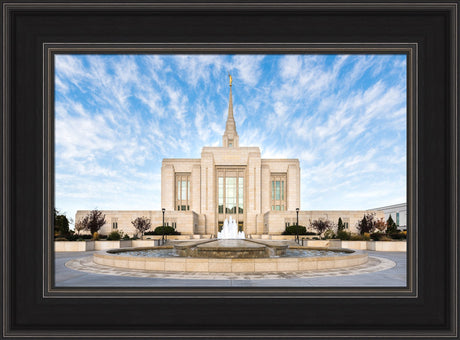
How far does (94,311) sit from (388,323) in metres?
3.98

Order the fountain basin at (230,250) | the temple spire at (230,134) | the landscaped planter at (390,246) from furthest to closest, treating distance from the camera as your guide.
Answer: the temple spire at (230,134) → the landscaped planter at (390,246) → the fountain basin at (230,250)

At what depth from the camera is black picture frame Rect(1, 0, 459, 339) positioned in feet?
13.6

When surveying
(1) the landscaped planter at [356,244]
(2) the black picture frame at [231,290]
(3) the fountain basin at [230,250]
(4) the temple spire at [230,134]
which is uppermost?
(4) the temple spire at [230,134]

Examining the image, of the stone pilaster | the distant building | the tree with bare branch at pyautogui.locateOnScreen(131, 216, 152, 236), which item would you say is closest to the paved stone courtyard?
the tree with bare branch at pyautogui.locateOnScreen(131, 216, 152, 236)

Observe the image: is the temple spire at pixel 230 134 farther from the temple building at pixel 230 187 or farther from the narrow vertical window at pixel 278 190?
the narrow vertical window at pixel 278 190

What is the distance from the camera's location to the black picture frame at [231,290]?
4160 millimetres

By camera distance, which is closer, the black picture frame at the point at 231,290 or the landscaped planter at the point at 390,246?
the black picture frame at the point at 231,290

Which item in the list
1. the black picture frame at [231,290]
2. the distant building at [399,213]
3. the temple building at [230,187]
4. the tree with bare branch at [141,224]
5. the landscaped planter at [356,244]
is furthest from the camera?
the distant building at [399,213]

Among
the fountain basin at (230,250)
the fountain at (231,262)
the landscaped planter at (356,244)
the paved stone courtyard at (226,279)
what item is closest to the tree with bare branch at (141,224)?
the landscaped planter at (356,244)

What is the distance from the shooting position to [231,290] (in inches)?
169

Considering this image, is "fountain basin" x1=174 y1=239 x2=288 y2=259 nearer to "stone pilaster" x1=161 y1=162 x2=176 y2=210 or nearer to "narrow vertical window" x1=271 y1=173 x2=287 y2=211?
"stone pilaster" x1=161 y1=162 x2=176 y2=210

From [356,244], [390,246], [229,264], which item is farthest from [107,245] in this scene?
[390,246]
